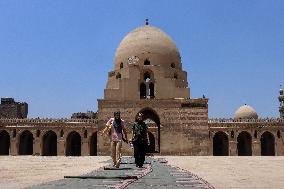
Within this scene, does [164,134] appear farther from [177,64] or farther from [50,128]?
[50,128]

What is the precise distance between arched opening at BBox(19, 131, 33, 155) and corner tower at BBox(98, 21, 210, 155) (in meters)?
12.9

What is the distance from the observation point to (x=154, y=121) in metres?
40.5

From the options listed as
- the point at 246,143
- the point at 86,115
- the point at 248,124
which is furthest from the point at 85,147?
the point at 86,115

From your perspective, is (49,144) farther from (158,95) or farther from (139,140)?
(139,140)

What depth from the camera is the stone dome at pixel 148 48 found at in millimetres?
38719

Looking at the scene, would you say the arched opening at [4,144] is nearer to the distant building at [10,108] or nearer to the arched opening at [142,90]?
the distant building at [10,108]

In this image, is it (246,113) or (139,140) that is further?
(246,113)

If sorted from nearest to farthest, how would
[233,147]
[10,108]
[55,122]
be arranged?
[233,147]
[55,122]
[10,108]

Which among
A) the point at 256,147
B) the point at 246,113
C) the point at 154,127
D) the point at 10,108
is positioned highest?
the point at 10,108

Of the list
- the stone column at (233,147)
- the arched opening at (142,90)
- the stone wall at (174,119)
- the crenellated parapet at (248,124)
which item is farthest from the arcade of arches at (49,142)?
the stone column at (233,147)

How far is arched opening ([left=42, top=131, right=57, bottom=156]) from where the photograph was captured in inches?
1769

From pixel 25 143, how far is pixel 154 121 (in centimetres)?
1624

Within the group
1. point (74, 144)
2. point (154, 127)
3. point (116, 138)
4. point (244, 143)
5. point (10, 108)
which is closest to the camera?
point (116, 138)

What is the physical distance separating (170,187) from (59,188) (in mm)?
1833
